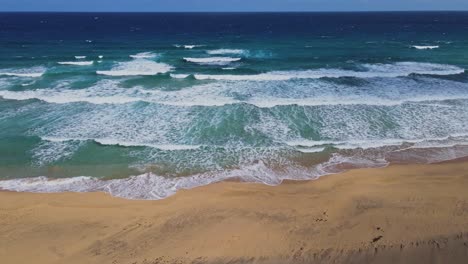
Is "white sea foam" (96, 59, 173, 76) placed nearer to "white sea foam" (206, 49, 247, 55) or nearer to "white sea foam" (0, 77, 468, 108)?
"white sea foam" (0, 77, 468, 108)

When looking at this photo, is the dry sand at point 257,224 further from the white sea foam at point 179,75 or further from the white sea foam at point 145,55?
the white sea foam at point 145,55

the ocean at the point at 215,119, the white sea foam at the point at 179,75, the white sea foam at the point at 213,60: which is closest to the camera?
the ocean at the point at 215,119

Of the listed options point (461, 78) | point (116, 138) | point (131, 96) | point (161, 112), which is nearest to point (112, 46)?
point (131, 96)

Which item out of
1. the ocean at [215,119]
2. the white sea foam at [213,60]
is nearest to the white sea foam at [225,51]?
the white sea foam at [213,60]

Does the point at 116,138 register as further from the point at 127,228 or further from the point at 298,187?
the point at 298,187

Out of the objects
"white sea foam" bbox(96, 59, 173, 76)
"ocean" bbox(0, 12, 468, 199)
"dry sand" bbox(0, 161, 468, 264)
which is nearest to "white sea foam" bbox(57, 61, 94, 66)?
"ocean" bbox(0, 12, 468, 199)

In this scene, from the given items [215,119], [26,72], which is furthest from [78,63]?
[215,119]
